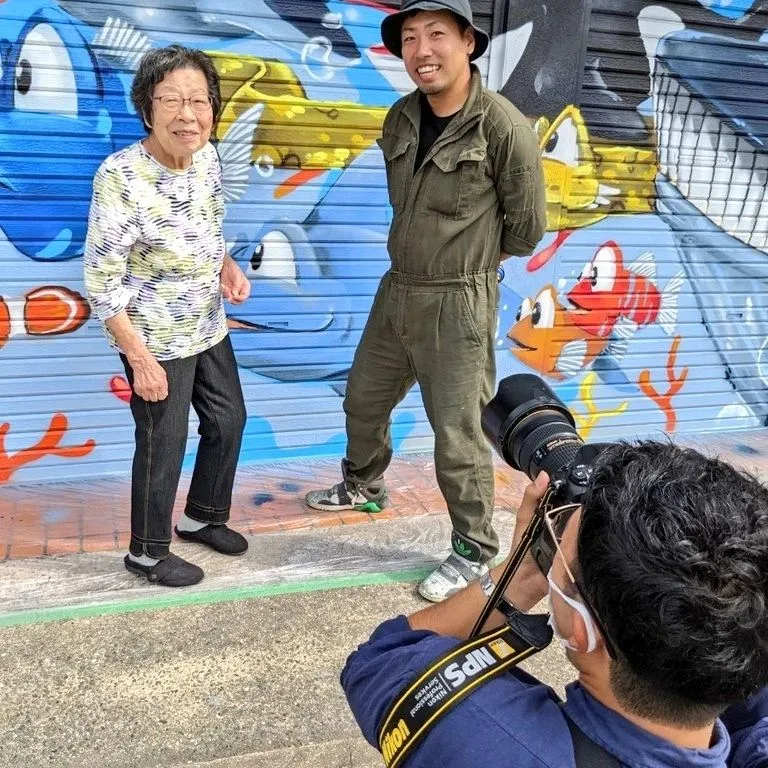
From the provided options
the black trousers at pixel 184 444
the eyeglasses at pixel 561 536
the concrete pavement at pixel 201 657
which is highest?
the eyeglasses at pixel 561 536

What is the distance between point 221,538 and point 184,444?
20.8 inches

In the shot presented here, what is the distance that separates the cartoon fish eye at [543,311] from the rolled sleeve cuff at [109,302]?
2.50 metres

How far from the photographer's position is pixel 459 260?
3.00m

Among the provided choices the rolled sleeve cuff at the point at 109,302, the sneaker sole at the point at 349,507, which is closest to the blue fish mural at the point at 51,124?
the rolled sleeve cuff at the point at 109,302

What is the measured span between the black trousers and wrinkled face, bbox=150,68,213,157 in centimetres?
75

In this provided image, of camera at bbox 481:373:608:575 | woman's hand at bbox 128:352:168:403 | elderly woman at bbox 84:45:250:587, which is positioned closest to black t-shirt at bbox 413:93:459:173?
elderly woman at bbox 84:45:250:587

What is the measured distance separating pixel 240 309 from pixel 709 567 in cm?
322

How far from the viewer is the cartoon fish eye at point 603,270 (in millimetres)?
4648

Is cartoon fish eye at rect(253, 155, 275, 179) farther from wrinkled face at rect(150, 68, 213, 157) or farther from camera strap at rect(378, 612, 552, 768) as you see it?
camera strap at rect(378, 612, 552, 768)

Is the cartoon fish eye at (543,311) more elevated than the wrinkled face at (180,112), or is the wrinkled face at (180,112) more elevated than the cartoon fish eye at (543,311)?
the wrinkled face at (180,112)

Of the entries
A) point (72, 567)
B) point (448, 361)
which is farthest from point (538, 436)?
point (72, 567)

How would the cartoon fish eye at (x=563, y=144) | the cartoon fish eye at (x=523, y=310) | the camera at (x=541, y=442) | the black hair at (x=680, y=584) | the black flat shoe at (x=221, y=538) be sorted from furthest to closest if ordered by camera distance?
the cartoon fish eye at (x=523, y=310) → the cartoon fish eye at (x=563, y=144) → the black flat shoe at (x=221, y=538) → the camera at (x=541, y=442) → the black hair at (x=680, y=584)

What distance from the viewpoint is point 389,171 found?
10.4 feet

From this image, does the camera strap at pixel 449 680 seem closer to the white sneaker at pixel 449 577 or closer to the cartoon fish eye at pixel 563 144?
the white sneaker at pixel 449 577
